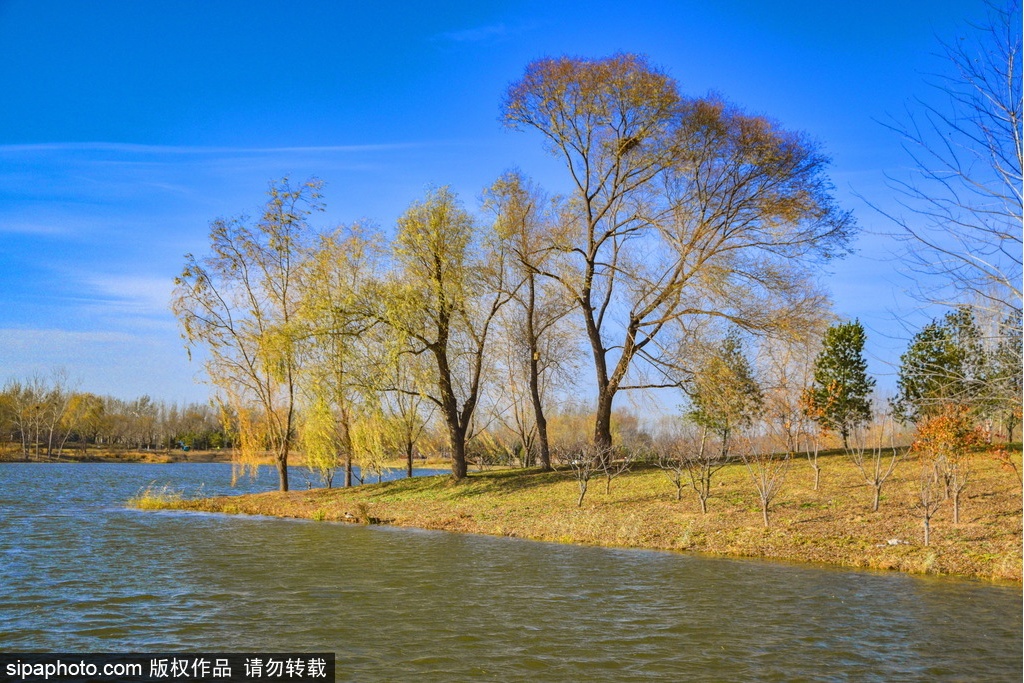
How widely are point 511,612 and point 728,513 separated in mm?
9216

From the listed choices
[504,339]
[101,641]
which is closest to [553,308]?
[504,339]

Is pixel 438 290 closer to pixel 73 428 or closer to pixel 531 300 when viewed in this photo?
pixel 531 300

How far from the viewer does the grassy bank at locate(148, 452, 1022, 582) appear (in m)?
15.1

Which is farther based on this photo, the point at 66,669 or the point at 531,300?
the point at 531,300

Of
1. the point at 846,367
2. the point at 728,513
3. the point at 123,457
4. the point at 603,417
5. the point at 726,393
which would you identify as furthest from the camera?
the point at 123,457

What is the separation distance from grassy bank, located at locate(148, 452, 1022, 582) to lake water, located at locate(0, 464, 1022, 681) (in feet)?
3.51

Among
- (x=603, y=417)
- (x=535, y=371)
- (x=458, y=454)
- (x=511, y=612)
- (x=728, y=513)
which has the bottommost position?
(x=511, y=612)

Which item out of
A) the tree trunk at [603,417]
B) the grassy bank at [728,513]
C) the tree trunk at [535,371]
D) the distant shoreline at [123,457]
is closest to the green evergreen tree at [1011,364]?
the grassy bank at [728,513]

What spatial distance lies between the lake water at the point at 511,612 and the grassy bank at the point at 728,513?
42.1 inches

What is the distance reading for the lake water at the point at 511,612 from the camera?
883 cm

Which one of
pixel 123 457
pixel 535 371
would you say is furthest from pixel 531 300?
pixel 123 457

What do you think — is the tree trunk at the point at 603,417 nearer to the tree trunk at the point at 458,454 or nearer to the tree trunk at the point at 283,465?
the tree trunk at the point at 458,454

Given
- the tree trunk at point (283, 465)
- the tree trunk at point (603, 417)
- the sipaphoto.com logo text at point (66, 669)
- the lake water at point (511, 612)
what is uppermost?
the tree trunk at point (603, 417)

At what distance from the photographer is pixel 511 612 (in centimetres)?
1134
